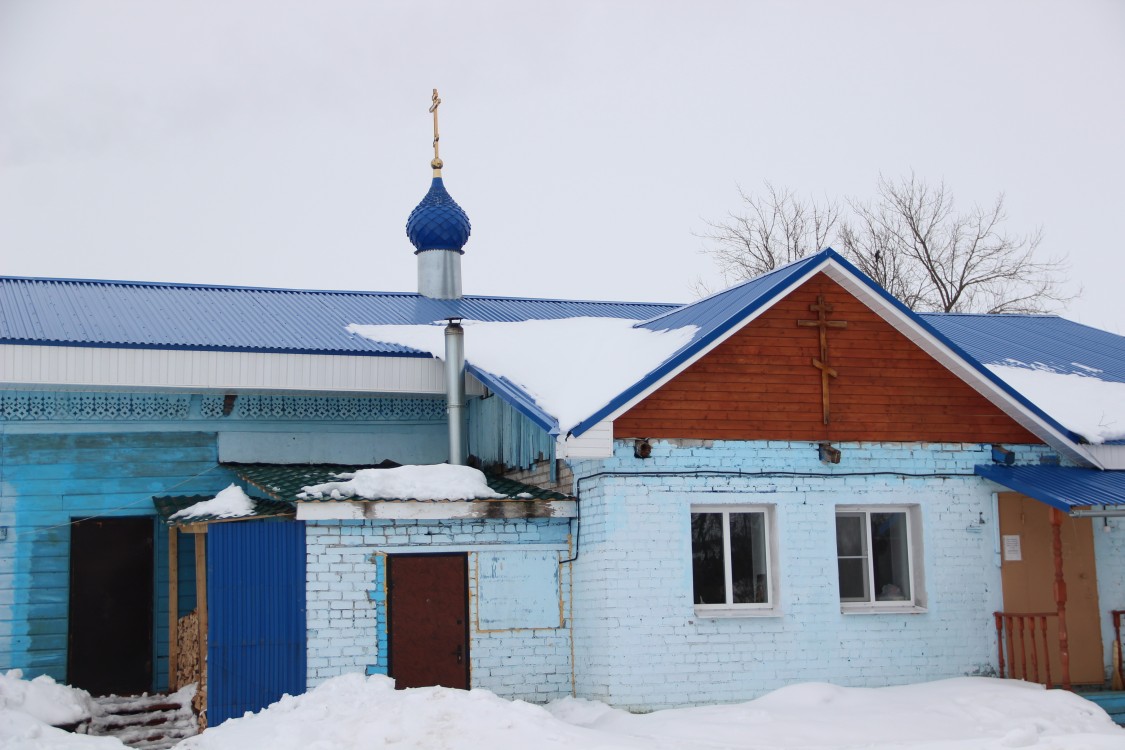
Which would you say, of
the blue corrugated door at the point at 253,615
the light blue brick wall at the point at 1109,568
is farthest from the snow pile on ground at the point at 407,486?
the light blue brick wall at the point at 1109,568

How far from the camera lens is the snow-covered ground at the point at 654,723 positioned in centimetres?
967

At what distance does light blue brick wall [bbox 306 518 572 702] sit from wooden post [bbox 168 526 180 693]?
98.8 inches

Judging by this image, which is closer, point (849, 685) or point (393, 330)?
point (849, 685)

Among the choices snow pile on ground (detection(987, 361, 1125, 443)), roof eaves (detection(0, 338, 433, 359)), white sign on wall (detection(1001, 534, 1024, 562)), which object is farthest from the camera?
snow pile on ground (detection(987, 361, 1125, 443))

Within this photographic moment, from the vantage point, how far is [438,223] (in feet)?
62.5

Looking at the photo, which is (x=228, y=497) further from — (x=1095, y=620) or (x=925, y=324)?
(x=1095, y=620)

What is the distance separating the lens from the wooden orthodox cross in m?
12.7

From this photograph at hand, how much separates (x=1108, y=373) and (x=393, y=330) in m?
8.89

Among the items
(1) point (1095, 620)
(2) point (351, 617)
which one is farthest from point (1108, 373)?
(2) point (351, 617)

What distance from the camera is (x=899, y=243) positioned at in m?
31.0

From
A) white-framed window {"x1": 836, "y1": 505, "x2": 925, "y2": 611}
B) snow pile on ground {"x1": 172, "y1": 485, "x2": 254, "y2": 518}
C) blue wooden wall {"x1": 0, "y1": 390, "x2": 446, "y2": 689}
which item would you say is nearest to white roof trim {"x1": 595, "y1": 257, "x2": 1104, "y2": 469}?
white-framed window {"x1": 836, "y1": 505, "x2": 925, "y2": 611}

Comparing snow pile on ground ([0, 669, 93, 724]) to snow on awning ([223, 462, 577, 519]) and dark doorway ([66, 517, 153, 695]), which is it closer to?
dark doorway ([66, 517, 153, 695])

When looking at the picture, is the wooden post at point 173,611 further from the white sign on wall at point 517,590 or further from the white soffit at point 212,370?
the white sign on wall at point 517,590

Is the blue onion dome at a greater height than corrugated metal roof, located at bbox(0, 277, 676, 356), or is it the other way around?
the blue onion dome
